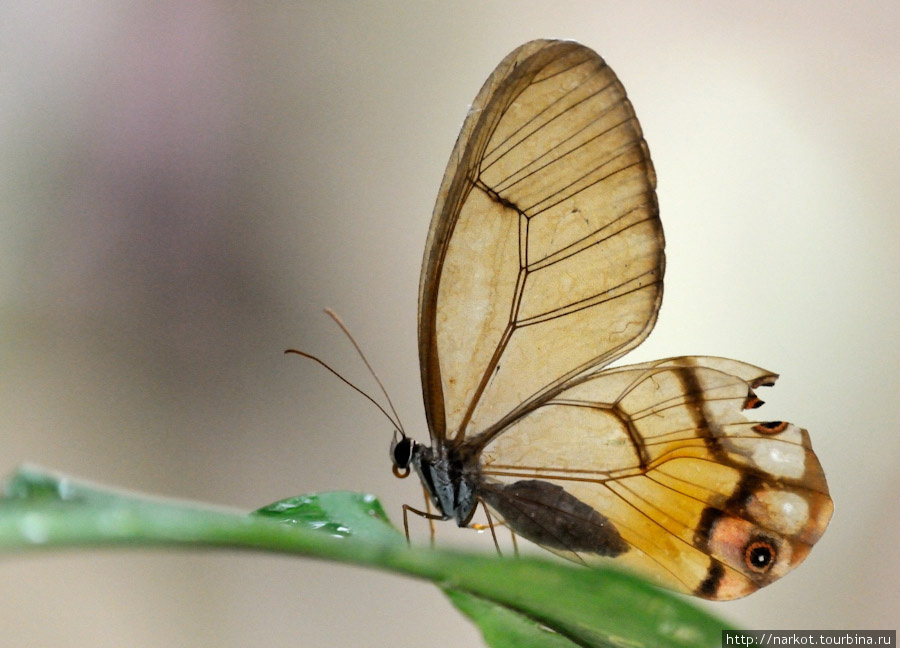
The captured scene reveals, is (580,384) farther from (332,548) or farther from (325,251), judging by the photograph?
(325,251)

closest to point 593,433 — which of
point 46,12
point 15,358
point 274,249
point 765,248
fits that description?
point 765,248

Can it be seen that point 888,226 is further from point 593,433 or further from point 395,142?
point 593,433

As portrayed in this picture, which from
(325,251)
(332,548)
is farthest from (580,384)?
(325,251)

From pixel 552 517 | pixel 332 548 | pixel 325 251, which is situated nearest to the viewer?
pixel 332 548

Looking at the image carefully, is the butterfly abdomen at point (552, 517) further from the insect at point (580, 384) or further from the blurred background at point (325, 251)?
the blurred background at point (325, 251)

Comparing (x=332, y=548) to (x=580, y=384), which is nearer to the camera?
(x=332, y=548)

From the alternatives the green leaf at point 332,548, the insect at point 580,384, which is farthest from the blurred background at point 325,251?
the green leaf at point 332,548
